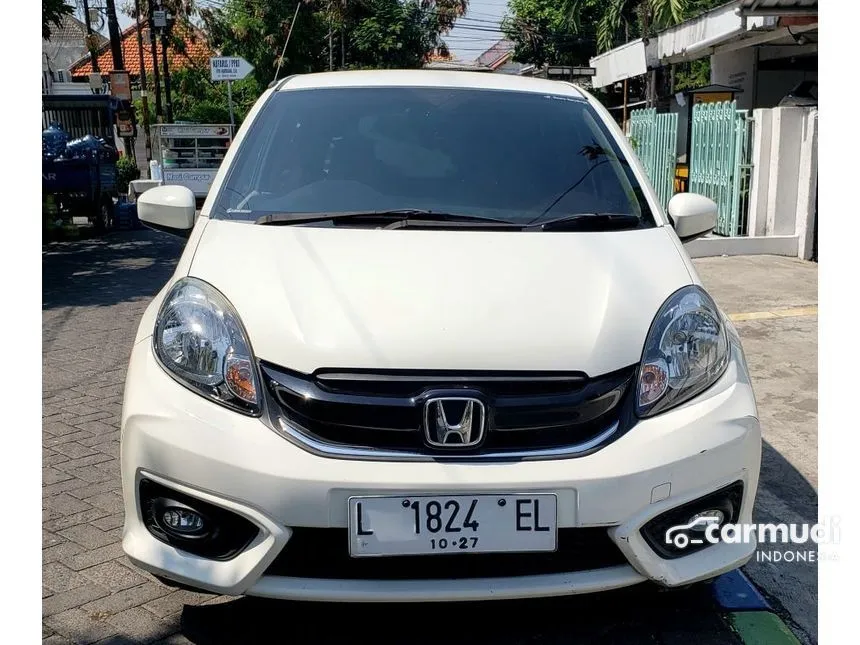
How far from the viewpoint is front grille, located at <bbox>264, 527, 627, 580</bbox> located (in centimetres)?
218

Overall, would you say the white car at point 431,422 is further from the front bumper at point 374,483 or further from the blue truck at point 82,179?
the blue truck at point 82,179

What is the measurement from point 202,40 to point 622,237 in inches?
1557

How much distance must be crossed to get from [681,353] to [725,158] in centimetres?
803

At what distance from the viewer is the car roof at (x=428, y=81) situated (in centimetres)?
354

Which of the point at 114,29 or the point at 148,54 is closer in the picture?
the point at 114,29

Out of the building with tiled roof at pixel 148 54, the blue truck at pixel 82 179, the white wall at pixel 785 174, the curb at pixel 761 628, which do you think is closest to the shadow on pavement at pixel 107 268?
the blue truck at pixel 82 179

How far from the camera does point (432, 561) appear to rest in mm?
2201

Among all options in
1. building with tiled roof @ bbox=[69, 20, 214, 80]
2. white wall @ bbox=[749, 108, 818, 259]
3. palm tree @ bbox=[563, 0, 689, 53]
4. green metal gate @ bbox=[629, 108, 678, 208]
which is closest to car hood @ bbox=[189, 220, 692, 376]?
white wall @ bbox=[749, 108, 818, 259]

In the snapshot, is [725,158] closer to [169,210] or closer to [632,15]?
[169,210]

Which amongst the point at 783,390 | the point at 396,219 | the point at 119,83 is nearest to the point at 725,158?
the point at 783,390

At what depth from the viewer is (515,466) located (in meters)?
2.16

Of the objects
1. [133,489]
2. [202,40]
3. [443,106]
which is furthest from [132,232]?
[202,40]

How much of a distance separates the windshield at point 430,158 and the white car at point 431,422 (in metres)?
0.37

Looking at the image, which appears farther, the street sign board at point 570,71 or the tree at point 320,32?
the tree at point 320,32
